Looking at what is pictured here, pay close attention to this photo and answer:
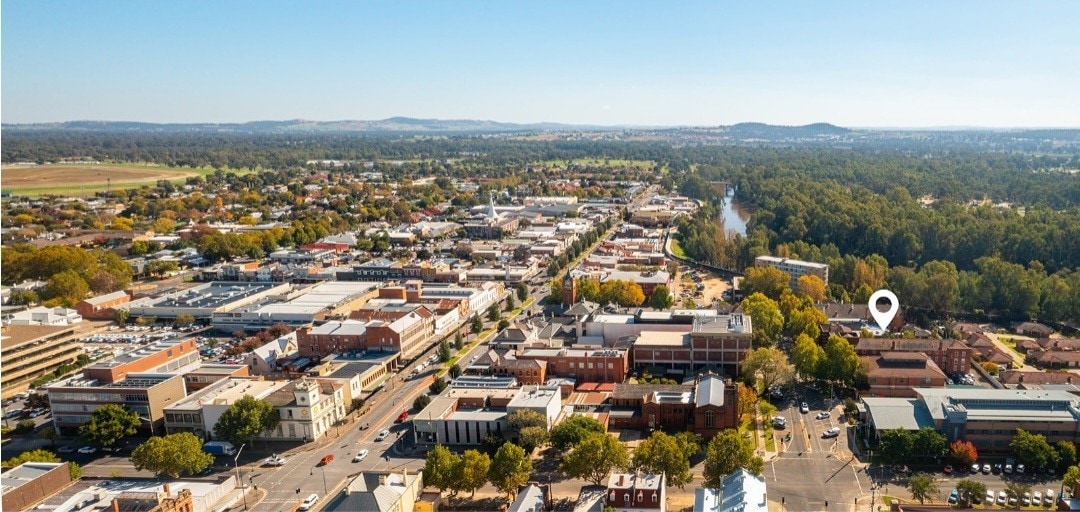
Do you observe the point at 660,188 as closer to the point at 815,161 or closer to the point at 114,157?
the point at 815,161

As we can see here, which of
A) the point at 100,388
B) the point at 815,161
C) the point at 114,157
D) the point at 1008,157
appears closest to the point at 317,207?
the point at 100,388

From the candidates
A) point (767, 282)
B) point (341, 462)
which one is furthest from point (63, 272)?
point (767, 282)

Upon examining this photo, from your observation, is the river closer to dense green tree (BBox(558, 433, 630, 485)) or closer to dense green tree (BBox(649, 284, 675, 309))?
dense green tree (BBox(649, 284, 675, 309))

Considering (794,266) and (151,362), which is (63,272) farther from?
(794,266)

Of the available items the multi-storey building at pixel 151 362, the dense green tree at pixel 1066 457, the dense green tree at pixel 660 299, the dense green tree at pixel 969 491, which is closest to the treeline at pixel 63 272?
the multi-storey building at pixel 151 362

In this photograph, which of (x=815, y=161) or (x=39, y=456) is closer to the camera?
(x=39, y=456)

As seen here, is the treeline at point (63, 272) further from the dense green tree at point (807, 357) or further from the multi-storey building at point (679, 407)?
the dense green tree at point (807, 357)
